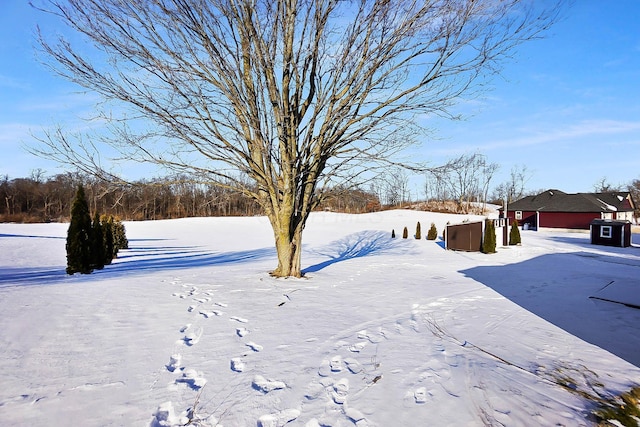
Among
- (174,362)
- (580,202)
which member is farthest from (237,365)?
(580,202)

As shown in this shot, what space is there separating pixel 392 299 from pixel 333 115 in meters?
3.83

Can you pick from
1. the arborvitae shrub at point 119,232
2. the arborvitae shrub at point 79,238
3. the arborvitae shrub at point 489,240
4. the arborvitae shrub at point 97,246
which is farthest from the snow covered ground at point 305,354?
the arborvitae shrub at point 489,240

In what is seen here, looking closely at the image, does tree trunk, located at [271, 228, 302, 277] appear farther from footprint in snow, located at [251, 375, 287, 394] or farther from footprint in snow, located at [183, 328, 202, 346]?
footprint in snow, located at [251, 375, 287, 394]

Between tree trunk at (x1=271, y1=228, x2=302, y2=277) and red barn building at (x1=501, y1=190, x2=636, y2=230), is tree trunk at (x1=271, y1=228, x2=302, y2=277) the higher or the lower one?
the lower one

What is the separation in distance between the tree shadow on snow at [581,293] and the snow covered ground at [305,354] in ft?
0.20

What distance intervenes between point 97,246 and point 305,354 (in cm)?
901

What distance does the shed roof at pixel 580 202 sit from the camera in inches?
1118

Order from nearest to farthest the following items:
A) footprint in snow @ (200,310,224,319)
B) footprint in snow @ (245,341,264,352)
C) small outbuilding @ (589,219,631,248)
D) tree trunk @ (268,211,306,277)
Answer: footprint in snow @ (245,341,264,352), footprint in snow @ (200,310,224,319), tree trunk @ (268,211,306,277), small outbuilding @ (589,219,631,248)

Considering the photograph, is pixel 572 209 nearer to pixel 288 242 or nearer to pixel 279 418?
pixel 288 242

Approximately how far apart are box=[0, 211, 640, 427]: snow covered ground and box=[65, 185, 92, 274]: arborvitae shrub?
1.53m

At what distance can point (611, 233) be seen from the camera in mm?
18922

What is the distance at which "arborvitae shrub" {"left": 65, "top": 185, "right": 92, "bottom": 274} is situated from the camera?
27.5ft

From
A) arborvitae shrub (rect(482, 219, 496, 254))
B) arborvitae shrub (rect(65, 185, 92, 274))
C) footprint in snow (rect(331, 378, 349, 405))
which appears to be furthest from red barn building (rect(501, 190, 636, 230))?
arborvitae shrub (rect(65, 185, 92, 274))

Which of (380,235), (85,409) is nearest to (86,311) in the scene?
(85,409)
